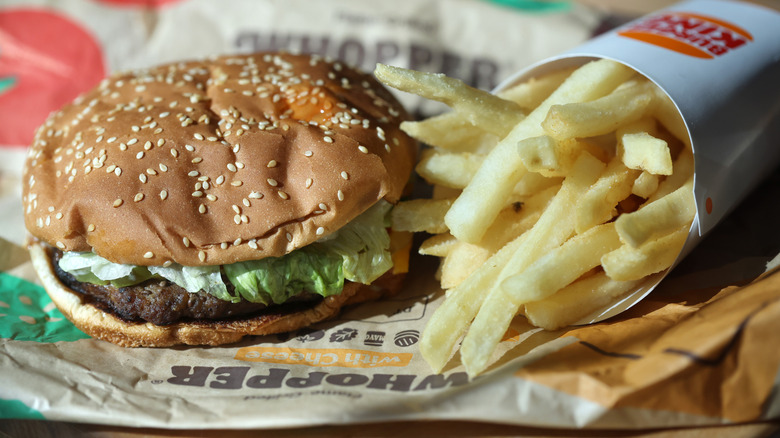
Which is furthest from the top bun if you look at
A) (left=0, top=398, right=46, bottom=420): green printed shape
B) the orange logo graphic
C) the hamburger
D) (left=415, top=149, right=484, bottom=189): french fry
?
(left=0, top=398, right=46, bottom=420): green printed shape

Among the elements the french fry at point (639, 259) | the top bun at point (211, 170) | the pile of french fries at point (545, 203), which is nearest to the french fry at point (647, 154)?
the pile of french fries at point (545, 203)

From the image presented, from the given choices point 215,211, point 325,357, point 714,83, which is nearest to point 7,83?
point 215,211

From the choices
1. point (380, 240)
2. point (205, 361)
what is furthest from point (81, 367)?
point (380, 240)

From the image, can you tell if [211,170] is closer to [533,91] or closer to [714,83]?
[533,91]

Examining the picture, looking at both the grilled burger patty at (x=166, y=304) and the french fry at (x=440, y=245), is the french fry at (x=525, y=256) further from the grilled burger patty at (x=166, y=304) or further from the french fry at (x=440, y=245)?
the grilled burger patty at (x=166, y=304)

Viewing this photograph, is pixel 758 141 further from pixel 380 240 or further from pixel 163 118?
pixel 163 118

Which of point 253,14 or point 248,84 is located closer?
point 248,84

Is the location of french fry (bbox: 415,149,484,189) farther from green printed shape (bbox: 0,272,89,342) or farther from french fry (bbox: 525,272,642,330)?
green printed shape (bbox: 0,272,89,342)
